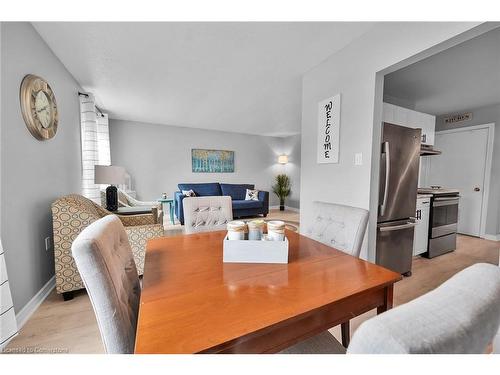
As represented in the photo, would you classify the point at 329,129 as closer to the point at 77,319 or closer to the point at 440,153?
the point at 440,153

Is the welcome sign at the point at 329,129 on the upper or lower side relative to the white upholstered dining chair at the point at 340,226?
upper

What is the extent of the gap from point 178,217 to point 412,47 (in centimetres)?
452

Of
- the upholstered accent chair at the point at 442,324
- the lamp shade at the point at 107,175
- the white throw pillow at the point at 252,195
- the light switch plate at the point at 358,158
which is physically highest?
the light switch plate at the point at 358,158

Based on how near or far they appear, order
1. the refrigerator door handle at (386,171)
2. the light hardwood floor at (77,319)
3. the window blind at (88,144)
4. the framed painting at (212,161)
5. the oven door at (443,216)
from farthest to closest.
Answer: the framed painting at (212,161), the window blind at (88,144), the oven door at (443,216), the refrigerator door handle at (386,171), the light hardwood floor at (77,319)

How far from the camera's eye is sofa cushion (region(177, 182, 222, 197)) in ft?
16.9

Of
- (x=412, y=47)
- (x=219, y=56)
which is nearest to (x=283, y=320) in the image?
(x=412, y=47)

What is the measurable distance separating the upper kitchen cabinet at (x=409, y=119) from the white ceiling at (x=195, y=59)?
2.81ft

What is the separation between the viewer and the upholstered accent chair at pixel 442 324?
0.29 metres

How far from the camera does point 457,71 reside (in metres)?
2.40

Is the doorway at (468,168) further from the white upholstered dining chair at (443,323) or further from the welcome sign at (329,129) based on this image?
the white upholstered dining chair at (443,323)

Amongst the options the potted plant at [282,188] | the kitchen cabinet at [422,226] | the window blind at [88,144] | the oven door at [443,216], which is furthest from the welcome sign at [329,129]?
the potted plant at [282,188]

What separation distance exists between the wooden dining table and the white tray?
0.10ft

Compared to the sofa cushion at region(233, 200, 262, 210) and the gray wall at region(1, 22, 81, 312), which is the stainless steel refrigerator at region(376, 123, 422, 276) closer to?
the gray wall at region(1, 22, 81, 312)
